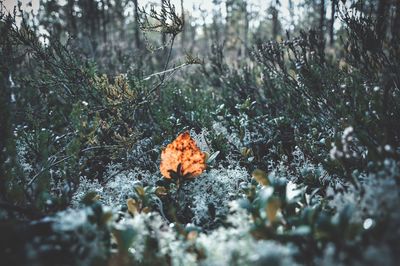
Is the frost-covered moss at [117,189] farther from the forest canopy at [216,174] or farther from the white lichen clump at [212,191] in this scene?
the white lichen clump at [212,191]

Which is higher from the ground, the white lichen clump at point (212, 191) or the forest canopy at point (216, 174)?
the forest canopy at point (216, 174)

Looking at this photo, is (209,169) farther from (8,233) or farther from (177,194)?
(8,233)

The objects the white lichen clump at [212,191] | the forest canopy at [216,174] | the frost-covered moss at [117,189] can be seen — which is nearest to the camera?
the forest canopy at [216,174]

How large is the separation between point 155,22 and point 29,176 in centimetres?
211

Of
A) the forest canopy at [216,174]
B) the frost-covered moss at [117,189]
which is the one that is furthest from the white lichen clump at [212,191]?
the frost-covered moss at [117,189]

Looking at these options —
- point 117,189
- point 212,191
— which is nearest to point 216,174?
point 212,191

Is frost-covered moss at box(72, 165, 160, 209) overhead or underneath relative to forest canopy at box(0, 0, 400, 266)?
underneath

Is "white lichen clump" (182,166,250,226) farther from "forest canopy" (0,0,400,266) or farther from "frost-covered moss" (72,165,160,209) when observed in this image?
"frost-covered moss" (72,165,160,209)

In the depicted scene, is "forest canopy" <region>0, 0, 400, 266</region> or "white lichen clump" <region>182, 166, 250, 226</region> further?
"white lichen clump" <region>182, 166, 250, 226</region>

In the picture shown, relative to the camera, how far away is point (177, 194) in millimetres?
2539

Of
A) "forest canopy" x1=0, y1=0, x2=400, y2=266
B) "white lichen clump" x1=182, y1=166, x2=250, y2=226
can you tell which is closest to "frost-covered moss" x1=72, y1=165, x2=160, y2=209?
"forest canopy" x1=0, y1=0, x2=400, y2=266

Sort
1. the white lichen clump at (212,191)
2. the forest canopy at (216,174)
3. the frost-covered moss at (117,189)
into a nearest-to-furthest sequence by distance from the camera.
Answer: the forest canopy at (216,174)
the white lichen clump at (212,191)
the frost-covered moss at (117,189)

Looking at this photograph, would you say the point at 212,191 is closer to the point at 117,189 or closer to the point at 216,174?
the point at 216,174

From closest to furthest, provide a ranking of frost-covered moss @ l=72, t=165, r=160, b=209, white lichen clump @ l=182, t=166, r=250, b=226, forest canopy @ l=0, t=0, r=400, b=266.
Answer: forest canopy @ l=0, t=0, r=400, b=266
white lichen clump @ l=182, t=166, r=250, b=226
frost-covered moss @ l=72, t=165, r=160, b=209
